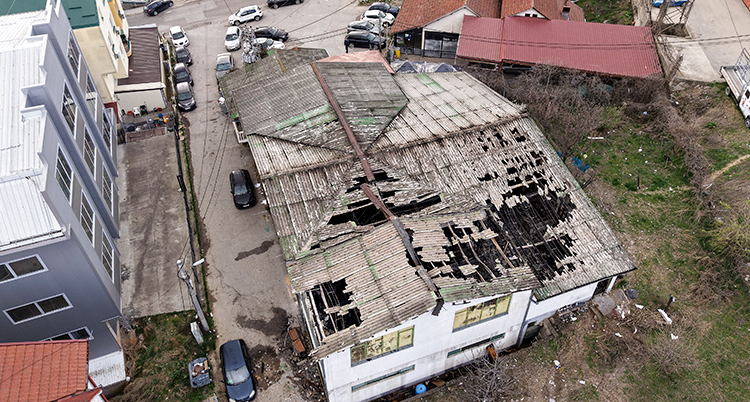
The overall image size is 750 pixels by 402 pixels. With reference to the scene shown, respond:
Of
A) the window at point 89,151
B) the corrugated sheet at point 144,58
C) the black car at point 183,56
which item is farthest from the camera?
the black car at point 183,56

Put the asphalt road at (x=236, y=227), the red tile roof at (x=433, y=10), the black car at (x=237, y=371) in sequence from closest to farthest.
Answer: the black car at (x=237, y=371) → the asphalt road at (x=236, y=227) → the red tile roof at (x=433, y=10)

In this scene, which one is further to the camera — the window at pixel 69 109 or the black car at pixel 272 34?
the black car at pixel 272 34

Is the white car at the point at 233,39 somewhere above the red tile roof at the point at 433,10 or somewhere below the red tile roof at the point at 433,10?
below

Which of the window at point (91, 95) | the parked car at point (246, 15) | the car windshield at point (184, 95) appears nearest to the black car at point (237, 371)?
the window at point (91, 95)

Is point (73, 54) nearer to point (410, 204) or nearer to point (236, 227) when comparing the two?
point (236, 227)

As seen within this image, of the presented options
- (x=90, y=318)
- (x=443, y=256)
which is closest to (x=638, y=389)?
(x=443, y=256)

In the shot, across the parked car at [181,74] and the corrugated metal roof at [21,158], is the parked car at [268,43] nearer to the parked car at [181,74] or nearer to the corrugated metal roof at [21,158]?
the parked car at [181,74]

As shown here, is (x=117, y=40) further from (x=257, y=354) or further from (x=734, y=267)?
(x=734, y=267)
